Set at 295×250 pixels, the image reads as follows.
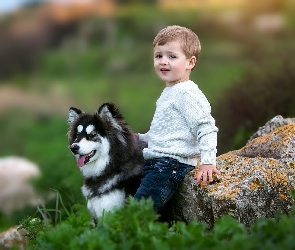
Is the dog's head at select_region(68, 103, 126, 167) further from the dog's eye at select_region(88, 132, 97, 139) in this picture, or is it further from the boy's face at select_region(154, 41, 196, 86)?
the boy's face at select_region(154, 41, 196, 86)

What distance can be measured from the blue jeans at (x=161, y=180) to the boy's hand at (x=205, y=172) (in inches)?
8.3

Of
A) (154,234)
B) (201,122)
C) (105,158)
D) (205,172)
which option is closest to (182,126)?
(201,122)

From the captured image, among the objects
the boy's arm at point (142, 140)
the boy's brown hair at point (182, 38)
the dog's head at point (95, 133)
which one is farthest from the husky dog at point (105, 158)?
the boy's brown hair at point (182, 38)

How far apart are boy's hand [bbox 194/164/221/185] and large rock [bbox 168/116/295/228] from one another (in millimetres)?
58

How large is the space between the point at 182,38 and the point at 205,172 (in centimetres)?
120

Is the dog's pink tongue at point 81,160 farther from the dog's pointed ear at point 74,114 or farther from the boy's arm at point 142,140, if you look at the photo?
the boy's arm at point 142,140

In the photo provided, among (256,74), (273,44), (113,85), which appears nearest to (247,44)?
(273,44)

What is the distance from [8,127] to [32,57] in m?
6.11

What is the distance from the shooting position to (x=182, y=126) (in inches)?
245

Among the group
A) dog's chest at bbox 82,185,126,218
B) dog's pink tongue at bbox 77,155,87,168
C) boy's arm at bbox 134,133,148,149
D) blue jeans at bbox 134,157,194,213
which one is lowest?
dog's chest at bbox 82,185,126,218

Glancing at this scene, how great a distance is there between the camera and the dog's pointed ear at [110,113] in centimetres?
638

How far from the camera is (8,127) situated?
87.2ft

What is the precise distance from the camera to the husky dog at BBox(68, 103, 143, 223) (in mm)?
6262

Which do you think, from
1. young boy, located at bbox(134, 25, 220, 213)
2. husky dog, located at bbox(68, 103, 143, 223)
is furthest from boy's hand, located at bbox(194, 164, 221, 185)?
husky dog, located at bbox(68, 103, 143, 223)
